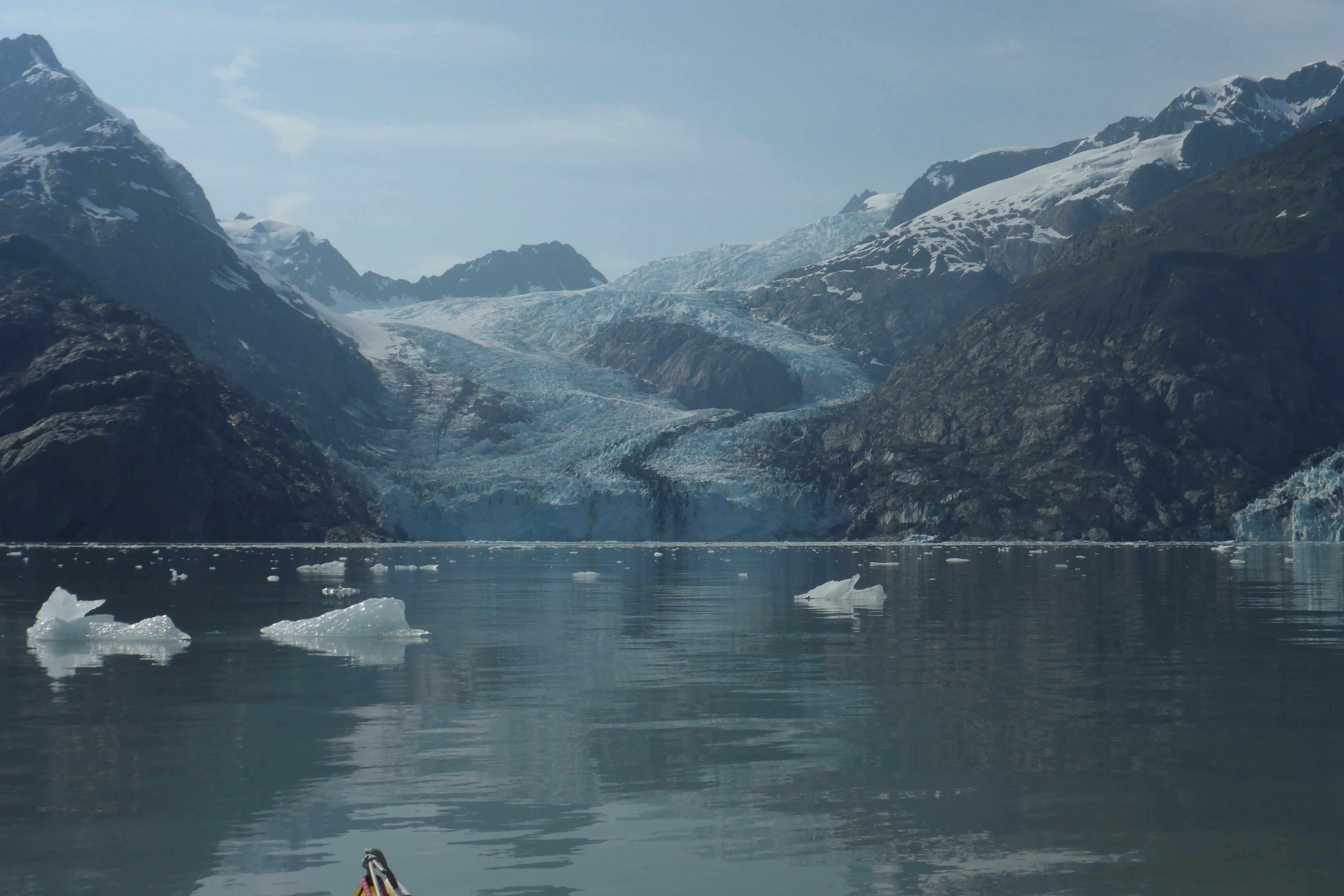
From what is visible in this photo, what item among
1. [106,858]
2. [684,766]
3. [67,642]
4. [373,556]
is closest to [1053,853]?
[684,766]

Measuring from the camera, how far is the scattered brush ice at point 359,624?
89.0ft

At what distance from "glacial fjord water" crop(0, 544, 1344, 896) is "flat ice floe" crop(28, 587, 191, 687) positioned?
465 millimetres

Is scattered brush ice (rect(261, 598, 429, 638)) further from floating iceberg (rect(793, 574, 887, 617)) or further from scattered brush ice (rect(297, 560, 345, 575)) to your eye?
scattered brush ice (rect(297, 560, 345, 575))

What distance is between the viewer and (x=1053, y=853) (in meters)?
10.0

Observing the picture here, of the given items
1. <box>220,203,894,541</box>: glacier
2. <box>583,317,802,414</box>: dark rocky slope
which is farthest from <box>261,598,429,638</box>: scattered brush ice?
<box>583,317,802,414</box>: dark rocky slope

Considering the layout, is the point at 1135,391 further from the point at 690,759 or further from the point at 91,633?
the point at 690,759

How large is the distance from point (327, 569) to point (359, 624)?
105ft

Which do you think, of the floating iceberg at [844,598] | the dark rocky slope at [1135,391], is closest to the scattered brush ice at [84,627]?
the floating iceberg at [844,598]

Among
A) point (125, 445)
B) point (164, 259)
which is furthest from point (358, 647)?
point (164, 259)

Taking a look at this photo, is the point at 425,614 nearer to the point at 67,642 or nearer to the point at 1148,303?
the point at 67,642

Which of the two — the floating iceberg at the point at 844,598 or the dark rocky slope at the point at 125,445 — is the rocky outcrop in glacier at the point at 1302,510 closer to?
the floating iceberg at the point at 844,598

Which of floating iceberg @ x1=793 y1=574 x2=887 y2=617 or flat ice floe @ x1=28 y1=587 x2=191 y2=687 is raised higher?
flat ice floe @ x1=28 y1=587 x2=191 y2=687

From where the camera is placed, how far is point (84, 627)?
84.0 ft

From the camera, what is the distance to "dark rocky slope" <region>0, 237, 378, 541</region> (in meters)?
101
